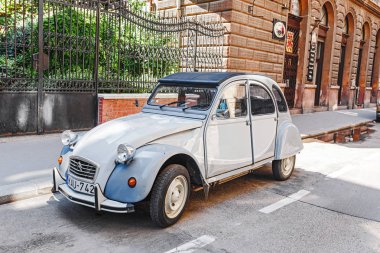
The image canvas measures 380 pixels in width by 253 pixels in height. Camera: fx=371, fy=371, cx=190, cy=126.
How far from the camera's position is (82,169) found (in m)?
4.26

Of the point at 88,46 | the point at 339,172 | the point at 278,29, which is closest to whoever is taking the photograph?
the point at 339,172

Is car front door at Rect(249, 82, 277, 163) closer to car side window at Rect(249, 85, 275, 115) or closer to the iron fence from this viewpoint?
car side window at Rect(249, 85, 275, 115)

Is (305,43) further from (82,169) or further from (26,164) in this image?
(82,169)

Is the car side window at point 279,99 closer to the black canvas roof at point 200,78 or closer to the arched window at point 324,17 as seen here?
the black canvas roof at point 200,78

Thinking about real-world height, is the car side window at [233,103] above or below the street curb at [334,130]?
above

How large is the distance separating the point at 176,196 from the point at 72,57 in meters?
6.31

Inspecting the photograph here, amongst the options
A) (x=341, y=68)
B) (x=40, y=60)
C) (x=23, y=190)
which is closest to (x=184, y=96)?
(x=23, y=190)

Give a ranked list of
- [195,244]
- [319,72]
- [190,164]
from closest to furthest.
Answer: [195,244] < [190,164] < [319,72]

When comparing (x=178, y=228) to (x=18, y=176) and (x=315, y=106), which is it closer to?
(x=18, y=176)

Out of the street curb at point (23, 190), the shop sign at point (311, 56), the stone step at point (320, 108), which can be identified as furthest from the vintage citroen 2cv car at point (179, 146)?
the stone step at point (320, 108)

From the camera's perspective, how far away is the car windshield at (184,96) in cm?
519

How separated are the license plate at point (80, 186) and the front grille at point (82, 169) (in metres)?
0.07

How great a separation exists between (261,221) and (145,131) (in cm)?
181

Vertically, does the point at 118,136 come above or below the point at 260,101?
below
